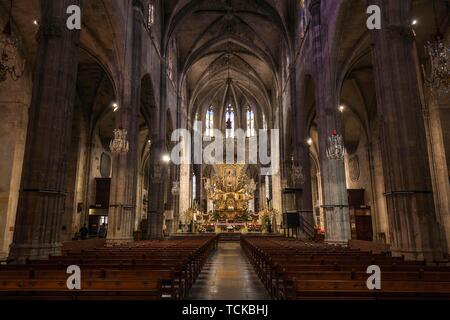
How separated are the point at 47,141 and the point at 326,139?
484 inches

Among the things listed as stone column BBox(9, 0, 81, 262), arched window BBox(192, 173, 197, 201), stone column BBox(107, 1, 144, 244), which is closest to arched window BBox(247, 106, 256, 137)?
arched window BBox(192, 173, 197, 201)

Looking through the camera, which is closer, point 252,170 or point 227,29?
point 227,29

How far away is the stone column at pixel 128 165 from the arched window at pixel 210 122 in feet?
95.7

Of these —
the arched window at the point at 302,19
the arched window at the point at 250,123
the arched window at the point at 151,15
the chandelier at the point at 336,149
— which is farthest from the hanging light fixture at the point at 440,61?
the arched window at the point at 250,123

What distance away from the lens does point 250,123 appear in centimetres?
4759

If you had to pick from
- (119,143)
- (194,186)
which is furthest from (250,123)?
(119,143)

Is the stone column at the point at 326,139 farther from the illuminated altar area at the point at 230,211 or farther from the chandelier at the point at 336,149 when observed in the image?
the illuminated altar area at the point at 230,211

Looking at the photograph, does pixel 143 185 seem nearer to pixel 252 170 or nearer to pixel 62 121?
pixel 252 170

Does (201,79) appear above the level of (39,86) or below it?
above

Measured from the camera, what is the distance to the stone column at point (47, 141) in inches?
329

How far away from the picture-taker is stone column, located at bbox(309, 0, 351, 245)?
1484cm
